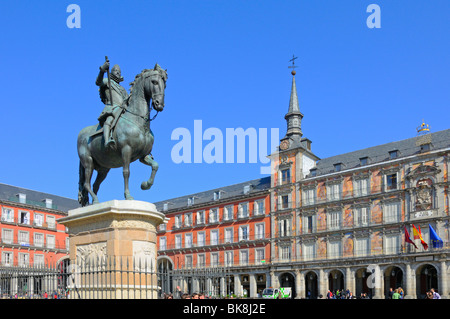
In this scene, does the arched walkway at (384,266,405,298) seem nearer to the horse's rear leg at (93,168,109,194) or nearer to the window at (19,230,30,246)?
the window at (19,230,30,246)

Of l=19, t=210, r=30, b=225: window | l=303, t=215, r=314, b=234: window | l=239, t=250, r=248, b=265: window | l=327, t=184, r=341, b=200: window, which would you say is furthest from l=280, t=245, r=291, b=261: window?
l=19, t=210, r=30, b=225: window

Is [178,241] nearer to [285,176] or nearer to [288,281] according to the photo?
[288,281]

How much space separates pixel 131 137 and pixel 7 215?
5183cm

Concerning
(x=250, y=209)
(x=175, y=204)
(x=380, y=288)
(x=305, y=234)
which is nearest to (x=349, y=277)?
(x=380, y=288)

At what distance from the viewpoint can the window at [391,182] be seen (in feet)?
153

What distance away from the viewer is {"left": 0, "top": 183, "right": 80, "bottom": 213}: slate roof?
58.1 m

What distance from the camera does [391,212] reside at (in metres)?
46.5

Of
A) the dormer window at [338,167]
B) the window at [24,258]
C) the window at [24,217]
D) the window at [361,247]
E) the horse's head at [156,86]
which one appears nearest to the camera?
the horse's head at [156,86]

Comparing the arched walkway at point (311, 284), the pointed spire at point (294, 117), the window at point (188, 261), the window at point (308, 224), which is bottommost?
the arched walkway at point (311, 284)

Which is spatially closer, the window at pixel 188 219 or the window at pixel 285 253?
the window at pixel 285 253

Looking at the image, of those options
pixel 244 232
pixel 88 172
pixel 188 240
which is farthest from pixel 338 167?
pixel 88 172

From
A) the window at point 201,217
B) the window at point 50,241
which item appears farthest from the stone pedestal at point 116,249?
the window at point 50,241

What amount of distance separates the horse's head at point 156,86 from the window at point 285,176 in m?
45.8

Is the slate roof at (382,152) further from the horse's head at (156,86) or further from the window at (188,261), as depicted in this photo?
the horse's head at (156,86)
